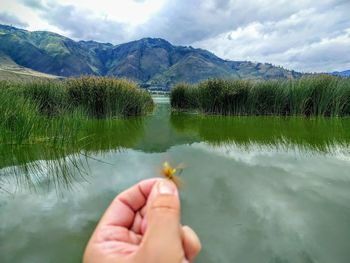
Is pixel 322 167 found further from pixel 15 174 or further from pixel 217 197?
pixel 15 174

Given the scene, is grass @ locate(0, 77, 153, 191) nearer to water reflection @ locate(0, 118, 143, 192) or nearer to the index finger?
water reflection @ locate(0, 118, 143, 192)

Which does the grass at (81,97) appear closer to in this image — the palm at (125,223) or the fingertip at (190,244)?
the palm at (125,223)

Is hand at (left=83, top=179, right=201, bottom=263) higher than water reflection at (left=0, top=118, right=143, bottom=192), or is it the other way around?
hand at (left=83, top=179, right=201, bottom=263)

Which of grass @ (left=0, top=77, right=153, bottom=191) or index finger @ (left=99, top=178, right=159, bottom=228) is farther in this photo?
grass @ (left=0, top=77, right=153, bottom=191)

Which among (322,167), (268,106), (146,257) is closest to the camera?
(146,257)

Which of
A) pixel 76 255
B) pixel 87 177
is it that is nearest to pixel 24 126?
pixel 87 177

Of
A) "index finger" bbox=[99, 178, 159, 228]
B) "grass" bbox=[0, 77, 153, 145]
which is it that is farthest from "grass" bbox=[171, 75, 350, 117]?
"index finger" bbox=[99, 178, 159, 228]
